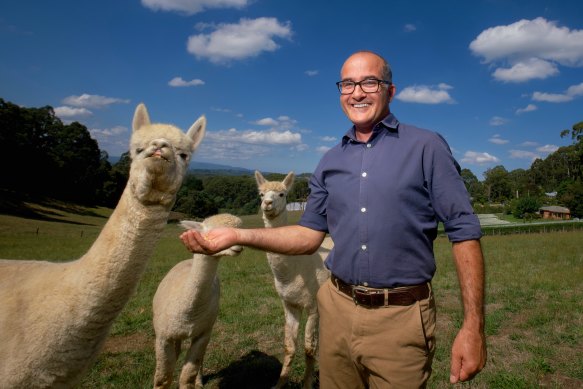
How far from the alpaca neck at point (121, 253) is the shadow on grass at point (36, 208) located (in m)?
45.1

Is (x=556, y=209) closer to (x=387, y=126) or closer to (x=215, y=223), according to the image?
(x=215, y=223)

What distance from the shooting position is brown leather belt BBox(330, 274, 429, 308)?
2.42 meters

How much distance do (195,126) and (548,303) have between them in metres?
9.98

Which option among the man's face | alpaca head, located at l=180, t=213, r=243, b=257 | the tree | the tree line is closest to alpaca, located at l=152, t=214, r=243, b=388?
alpaca head, located at l=180, t=213, r=243, b=257

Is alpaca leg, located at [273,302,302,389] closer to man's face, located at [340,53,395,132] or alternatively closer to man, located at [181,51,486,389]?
man, located at [181,51,486,389]

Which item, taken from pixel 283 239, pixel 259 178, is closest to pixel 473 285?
pixel 283 239

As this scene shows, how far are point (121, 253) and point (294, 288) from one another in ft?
12.2

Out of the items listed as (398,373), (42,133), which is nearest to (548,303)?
(398,373)

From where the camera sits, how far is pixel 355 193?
263cm

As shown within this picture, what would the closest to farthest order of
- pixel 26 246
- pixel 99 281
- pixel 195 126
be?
1. pixel 99 281
2. pixel 195 126
3. pixel 26 246

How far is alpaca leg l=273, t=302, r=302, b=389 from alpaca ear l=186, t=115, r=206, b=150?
3835 mm

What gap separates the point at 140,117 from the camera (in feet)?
9.89

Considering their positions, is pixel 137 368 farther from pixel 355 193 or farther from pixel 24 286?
pixel 355 193

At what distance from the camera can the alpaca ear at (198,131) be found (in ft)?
10.4
